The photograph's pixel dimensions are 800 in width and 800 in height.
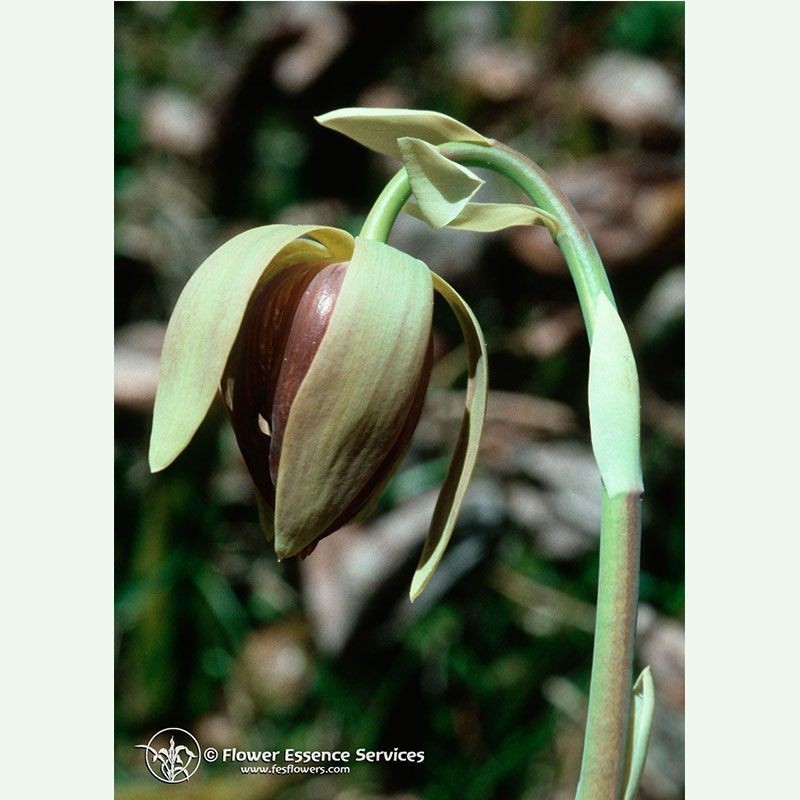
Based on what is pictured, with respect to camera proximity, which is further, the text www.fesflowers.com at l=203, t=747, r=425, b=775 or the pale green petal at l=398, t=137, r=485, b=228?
the text www.fesflowers.com at l=203, t=747, r=425, b=775

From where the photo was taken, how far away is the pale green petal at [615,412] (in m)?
0.50

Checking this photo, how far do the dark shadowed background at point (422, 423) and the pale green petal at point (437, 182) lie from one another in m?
0.37

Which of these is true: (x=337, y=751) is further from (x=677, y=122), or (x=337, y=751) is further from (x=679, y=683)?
(x=677, y=122)

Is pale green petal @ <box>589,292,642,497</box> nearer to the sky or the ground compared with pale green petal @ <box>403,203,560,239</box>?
nearer to the ground

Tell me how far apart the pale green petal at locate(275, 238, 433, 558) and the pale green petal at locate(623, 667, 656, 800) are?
18 cm

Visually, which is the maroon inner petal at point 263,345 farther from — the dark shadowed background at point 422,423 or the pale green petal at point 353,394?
the dark shadowed background at point 422,423

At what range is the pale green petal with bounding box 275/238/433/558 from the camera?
1.54 feet

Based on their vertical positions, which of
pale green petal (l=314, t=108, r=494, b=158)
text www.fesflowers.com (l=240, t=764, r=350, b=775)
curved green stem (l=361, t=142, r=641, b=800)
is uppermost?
pale green petal (l=314, t=108, r=494, b=158)

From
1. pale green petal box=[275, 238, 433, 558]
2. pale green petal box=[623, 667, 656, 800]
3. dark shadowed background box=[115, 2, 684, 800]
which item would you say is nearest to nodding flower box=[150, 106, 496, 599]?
pale green petal box=[275, 238, 433, 558]

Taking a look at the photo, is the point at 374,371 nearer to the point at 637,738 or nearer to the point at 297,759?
the point at 637,738

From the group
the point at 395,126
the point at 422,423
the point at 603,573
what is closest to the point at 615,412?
the point at 603,573

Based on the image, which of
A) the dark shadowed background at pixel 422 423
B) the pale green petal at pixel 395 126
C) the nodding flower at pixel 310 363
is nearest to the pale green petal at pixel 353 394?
the nodding flower at pixel 310 363

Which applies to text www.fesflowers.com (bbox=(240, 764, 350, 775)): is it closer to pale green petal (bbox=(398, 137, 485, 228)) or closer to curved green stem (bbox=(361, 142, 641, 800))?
curved green stem (bbox=(361, 142, 641, 800))

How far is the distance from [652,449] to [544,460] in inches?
3.7
